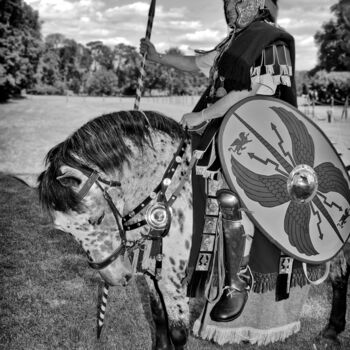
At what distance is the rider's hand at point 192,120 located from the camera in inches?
96.6

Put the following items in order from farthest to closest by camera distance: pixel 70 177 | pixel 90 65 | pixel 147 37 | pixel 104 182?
1. pixel 90 65
2. pixel 147 37
3. pixel 104 182
4. pixel 70 177

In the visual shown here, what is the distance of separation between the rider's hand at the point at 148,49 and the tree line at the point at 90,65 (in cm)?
56

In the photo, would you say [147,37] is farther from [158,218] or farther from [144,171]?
[158,218]

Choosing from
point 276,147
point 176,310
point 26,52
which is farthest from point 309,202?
point 26,52

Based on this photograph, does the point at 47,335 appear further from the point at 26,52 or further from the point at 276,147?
the point at 26,52

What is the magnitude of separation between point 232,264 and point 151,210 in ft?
1.96

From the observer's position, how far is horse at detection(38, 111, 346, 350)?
7.45 feet

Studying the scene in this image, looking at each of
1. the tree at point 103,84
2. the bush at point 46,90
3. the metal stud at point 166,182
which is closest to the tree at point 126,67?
the tree at point 103,84

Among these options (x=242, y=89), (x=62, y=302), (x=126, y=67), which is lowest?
(x=62, y=302)

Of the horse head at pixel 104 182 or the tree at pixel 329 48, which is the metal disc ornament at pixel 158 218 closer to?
the horse head at pixel 104 182

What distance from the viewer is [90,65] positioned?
95.6 metres

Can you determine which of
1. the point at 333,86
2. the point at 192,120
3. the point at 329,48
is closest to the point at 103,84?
the point at 329,48

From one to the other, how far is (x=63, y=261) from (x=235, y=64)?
13.4ft

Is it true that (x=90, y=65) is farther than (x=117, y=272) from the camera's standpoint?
Yes
